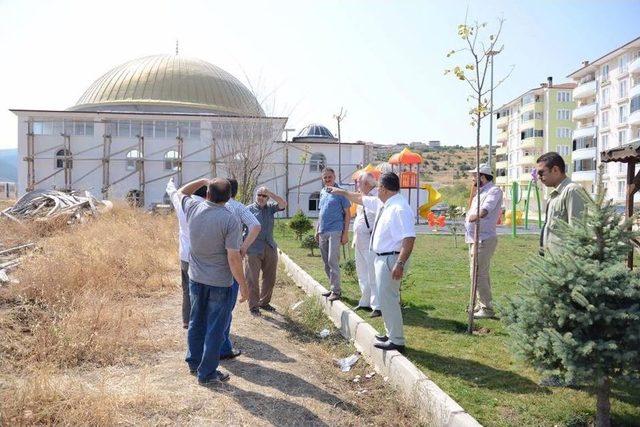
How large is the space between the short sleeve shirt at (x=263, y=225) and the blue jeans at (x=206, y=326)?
254 cm

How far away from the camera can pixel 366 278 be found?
293 inches

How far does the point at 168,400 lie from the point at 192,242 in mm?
1306

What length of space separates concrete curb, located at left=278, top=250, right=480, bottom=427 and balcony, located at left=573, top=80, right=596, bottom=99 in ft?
189

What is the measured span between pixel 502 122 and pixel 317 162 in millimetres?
46182

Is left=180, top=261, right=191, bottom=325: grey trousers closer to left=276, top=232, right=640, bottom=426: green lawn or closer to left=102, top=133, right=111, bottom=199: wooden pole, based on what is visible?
left=276, top=232, right=640, bottom=426: green lawn

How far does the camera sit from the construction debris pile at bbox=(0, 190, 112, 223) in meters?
17.1

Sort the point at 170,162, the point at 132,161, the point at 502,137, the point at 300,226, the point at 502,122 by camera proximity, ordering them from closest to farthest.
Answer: the point at 300,226
the point at 132,161
the point at 170,162
the point at 502,122
the point at 502,137

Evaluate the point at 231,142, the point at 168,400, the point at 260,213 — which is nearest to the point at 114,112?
the point at 231,142


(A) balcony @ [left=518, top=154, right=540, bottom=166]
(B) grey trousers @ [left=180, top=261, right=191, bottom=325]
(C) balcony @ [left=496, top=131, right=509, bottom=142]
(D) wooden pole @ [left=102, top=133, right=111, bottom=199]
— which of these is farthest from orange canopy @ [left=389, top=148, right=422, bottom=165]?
(C) balcony @ [left=496, top=131, right=509, bottom=142]

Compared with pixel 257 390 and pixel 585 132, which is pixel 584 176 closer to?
pixel 585 132

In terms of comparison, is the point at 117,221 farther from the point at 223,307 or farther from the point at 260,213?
the point at 223,307

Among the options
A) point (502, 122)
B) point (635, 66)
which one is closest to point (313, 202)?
point (635, 66)

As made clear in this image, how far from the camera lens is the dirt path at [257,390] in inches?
160

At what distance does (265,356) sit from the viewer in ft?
18.6
